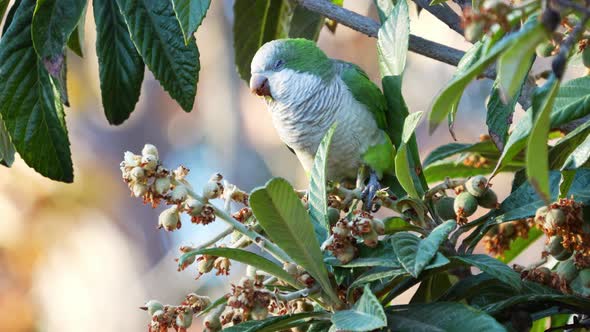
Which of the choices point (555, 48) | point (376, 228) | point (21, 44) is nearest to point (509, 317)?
point (376, 228)

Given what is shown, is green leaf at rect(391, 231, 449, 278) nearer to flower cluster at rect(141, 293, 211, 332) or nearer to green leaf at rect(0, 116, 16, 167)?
flower cluster at rect(141, 293, 211, 332)

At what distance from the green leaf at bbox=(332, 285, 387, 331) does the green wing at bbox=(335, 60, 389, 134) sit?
2.44ft

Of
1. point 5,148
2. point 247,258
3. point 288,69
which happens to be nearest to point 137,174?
point 247,258

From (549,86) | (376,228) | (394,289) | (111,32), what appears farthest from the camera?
(111,32)

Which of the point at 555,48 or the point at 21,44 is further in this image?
the point at 21,44

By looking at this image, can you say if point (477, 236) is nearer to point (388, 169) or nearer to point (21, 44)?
point (388, 169)

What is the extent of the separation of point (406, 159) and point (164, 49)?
48 cm

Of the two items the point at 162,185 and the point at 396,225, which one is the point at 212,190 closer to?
the point at 162,185

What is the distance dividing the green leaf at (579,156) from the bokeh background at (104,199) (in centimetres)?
410

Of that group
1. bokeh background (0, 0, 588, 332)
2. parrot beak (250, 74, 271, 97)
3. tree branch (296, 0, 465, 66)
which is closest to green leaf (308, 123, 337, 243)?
tree branch (296, 0, 465, 66)

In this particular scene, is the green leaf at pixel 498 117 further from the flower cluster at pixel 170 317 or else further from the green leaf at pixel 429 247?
the flower cluster at pixel 170 317

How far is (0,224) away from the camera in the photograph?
555 centimetres

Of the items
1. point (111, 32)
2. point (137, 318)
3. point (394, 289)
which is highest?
point (111, 32)

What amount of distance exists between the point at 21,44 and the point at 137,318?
3.86m
